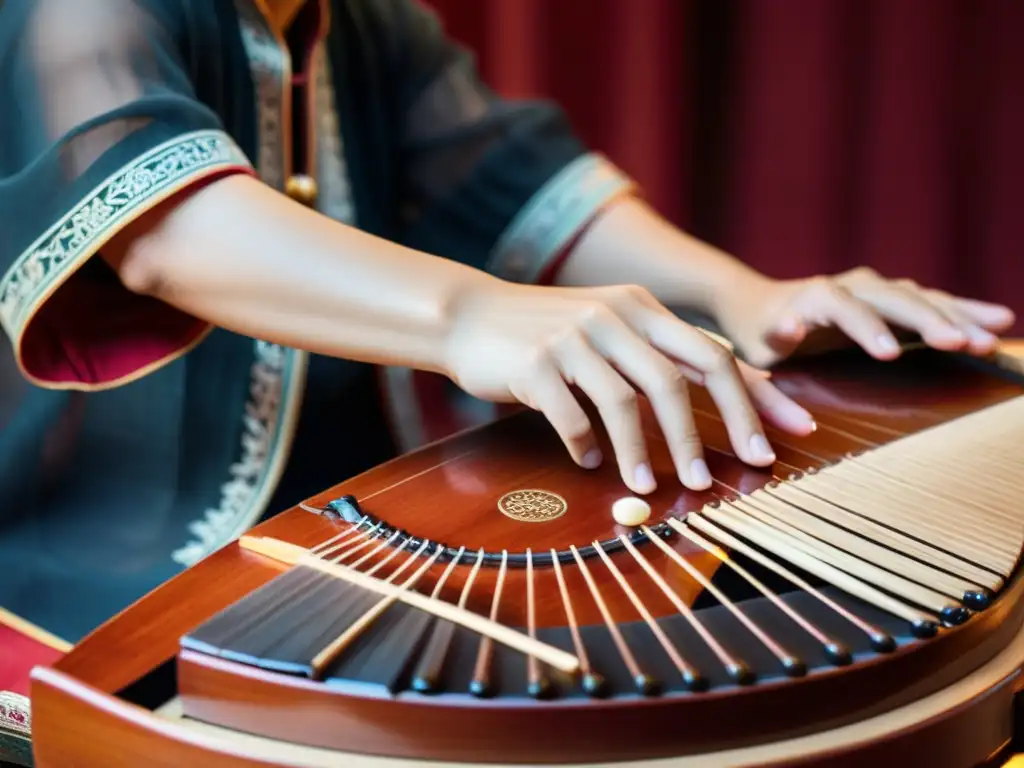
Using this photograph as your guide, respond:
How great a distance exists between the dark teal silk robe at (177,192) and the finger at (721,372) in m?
0.30

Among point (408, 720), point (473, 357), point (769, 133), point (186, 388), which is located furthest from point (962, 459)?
point (769, 133)

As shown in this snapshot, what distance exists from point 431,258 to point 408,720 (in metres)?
0.34

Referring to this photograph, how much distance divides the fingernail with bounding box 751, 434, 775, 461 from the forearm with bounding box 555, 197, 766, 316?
337 mm

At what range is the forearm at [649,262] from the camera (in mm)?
991

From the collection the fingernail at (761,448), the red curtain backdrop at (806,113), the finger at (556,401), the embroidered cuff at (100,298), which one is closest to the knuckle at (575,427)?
the finger at (556,401)

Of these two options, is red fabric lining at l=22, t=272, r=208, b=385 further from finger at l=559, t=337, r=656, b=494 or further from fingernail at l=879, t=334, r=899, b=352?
fingernail at l=879, t=334, r=899, b=352

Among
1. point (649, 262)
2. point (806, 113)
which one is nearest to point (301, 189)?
point (649, 262)

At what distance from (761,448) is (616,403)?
0.36ft

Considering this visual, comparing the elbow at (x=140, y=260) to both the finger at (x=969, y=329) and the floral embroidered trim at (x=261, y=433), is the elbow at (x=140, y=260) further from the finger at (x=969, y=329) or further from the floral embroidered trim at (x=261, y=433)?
the finger at (x=969, y=329)

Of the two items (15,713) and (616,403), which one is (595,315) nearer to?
(616,403)

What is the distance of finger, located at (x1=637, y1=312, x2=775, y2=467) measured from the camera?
65 centimetres

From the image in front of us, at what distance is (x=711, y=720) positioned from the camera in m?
0.42

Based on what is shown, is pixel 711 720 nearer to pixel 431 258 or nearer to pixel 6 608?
pixel 431 258

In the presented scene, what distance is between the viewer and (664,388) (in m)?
0.62
